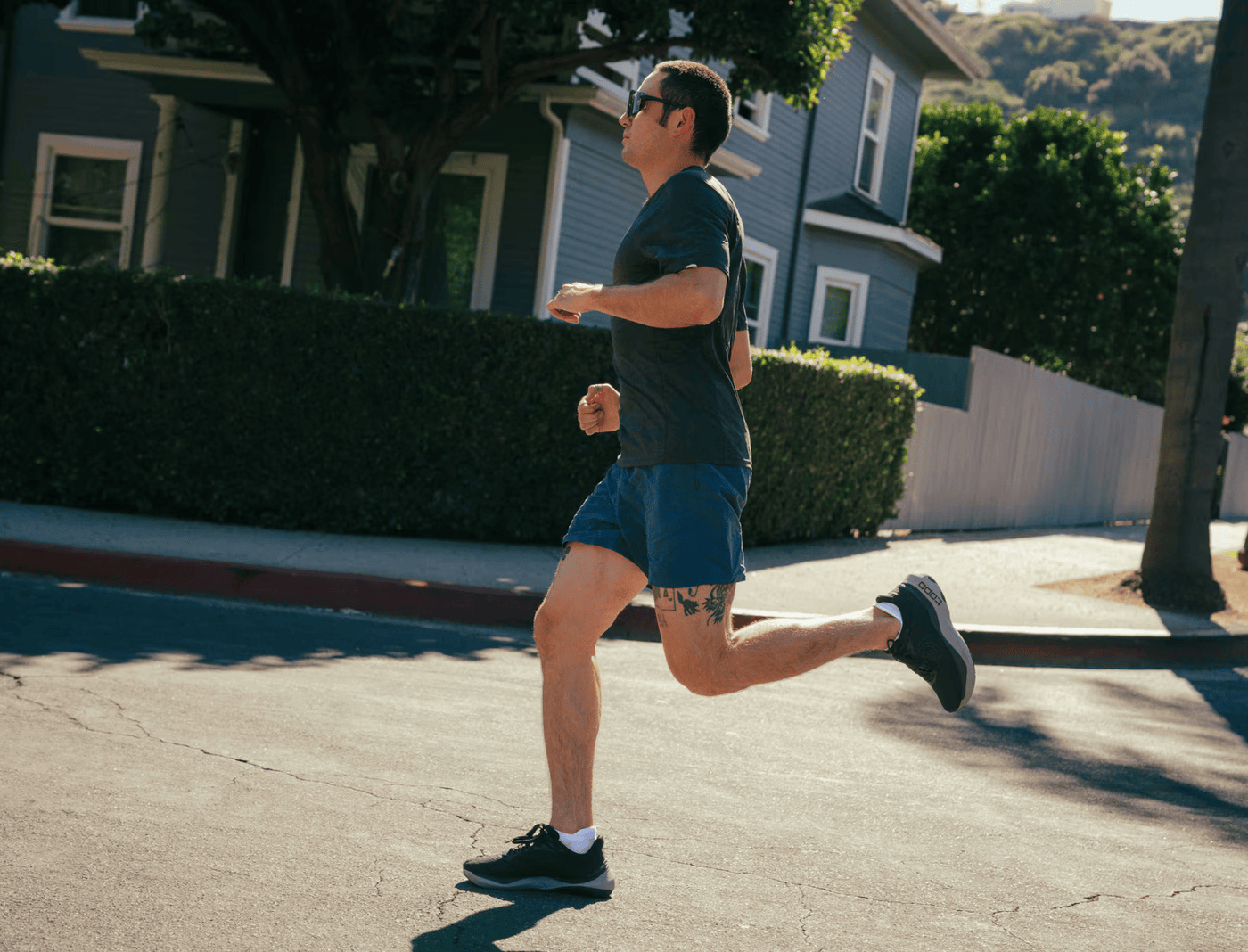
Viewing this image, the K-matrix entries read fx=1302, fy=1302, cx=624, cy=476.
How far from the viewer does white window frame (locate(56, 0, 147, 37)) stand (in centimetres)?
1470

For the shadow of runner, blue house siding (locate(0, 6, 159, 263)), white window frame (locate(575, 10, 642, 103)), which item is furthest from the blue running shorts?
blue house siding (locate(0, 6, 159, 263))

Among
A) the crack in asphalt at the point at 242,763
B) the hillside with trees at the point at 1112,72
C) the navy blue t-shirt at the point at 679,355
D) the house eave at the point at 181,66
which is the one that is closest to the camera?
the navy blue t-shirt at the point at 679,355

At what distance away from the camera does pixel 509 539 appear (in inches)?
403

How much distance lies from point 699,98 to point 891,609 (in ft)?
4.80

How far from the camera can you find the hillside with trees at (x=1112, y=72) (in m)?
91.6

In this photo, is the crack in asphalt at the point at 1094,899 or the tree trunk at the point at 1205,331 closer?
the crack in asphalt at the point at 1094,899

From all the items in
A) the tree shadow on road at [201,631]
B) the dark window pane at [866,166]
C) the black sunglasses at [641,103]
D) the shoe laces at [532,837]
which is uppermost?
the dark window pane at [866,166]

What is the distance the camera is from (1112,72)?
100m

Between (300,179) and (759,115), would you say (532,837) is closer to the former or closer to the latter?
(300,179)

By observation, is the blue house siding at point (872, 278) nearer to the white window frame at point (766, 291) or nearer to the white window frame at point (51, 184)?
the white window frame at point (766, 291)

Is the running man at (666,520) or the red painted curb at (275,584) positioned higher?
the running man at (666,520)

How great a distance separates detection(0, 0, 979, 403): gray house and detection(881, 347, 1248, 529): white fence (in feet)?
4.01

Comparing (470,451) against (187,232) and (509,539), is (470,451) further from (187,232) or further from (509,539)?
(187,232)

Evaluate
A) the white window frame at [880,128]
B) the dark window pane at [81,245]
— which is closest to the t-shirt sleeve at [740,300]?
the dark window pane at [81,245]
